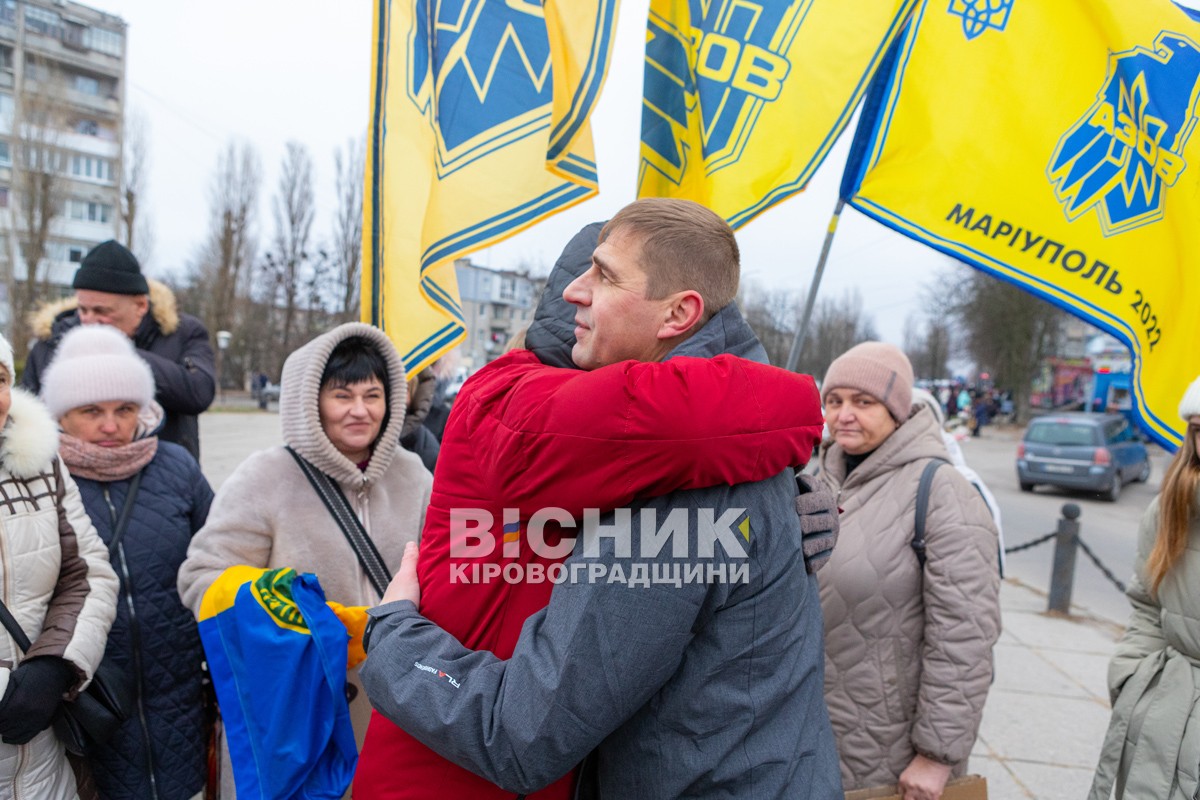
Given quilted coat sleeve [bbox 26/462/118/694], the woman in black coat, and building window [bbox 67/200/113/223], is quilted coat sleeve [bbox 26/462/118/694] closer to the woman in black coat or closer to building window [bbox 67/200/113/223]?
the woman in black coat

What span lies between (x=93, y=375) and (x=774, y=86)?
2639 mm

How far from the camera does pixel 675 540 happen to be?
1202 mm

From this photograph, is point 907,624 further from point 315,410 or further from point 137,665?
point 137,665

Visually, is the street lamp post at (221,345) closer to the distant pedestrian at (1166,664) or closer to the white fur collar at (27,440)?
the white fur collar at (27,440)

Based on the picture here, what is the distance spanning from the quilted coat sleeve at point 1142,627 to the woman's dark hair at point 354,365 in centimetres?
260

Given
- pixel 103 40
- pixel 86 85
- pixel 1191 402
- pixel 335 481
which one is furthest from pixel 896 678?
pixel 103 40

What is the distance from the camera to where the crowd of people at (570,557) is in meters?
1.17

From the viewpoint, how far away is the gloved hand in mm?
1408

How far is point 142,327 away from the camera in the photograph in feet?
12.2

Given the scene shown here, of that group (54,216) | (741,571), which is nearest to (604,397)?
(741,571)

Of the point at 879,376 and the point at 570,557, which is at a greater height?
the point at 879,376

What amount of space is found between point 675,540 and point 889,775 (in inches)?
67.0

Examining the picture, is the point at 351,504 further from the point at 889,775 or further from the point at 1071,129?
the point at 1071,129

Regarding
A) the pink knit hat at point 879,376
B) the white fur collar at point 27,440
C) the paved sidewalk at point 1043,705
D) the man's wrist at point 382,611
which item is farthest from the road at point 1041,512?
the white fur collar at point 27,440
